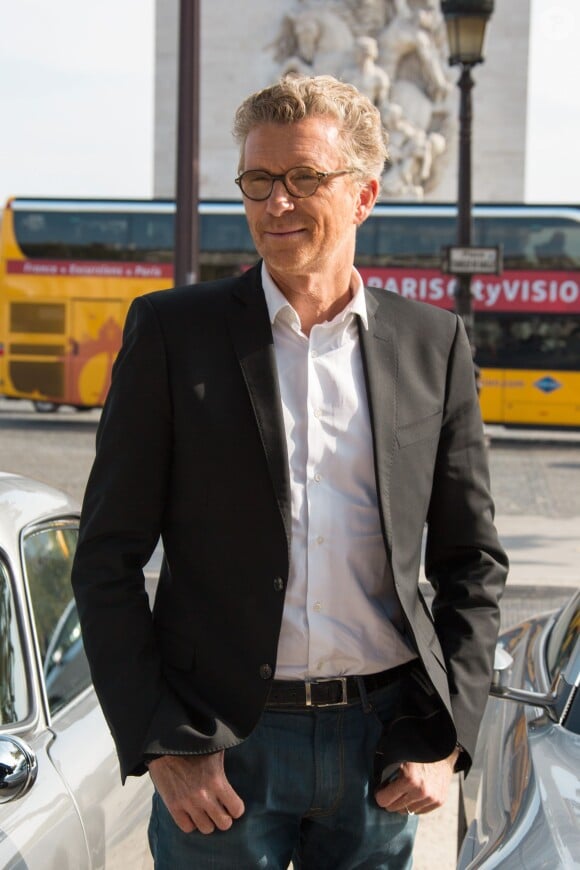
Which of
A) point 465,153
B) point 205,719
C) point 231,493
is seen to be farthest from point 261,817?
point 465,153

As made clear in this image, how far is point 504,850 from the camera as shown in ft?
7.76

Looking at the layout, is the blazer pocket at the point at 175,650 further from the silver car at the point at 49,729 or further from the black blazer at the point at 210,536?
the silver car at the point at 49,729

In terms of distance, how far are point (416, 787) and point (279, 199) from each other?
3.18 ft

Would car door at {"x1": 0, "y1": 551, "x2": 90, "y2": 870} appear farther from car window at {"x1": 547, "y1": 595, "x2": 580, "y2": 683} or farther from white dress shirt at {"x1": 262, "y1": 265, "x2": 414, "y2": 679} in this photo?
car window at {"x1": 547, "y1": 595, "x2": 580, "y2": 683}

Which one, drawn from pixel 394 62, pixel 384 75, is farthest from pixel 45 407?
pixel 394 62

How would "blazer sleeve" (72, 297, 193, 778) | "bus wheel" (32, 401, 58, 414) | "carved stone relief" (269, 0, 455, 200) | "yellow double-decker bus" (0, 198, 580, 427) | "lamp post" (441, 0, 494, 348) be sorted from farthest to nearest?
1. "carved stone relief" (269, 0, 455, 200)
2. "bus wheel" (32, 401, 58, 414)
3. "yellow double-decker bus" (0, 198, 580, 427)
4. "lamp post" (441, 0, 494, 348)
5. "blazer sleeve" (72, 297, 193, 778)

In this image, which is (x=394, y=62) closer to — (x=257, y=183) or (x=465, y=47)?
(x=465, y=47)

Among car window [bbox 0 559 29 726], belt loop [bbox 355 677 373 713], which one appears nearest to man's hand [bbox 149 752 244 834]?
belt loop [bbox 355 677 373 713]

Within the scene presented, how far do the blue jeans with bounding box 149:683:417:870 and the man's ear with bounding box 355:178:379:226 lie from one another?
81 cm

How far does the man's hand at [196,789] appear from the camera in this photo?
6.16 feet

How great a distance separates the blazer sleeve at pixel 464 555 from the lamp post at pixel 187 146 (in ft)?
25.7

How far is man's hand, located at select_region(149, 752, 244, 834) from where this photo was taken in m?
1.88

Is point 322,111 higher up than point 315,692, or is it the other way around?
point 322,111

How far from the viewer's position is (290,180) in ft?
6.50
